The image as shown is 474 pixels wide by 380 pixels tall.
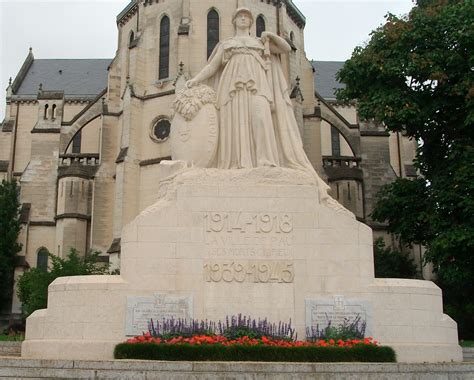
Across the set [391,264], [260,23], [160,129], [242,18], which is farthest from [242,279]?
[260,23]

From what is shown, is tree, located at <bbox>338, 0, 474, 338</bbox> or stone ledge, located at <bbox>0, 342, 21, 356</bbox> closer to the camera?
stone ledge, located at <bbox>0, 342, 21, 356</bbox>

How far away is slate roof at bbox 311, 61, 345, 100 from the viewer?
187 ft

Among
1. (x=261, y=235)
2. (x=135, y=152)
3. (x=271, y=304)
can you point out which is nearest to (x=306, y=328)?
(x=271, y=304)

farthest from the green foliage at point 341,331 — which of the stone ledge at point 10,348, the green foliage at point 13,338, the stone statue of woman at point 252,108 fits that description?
the green foliage at point 13,338

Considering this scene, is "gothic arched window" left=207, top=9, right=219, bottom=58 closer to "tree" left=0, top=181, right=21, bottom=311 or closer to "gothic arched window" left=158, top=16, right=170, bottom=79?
"gothic arched window" left=158, top=16, right=170, bottom=79

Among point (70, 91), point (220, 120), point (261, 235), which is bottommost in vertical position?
point (261, 235)

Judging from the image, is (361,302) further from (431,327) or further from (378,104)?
(378,104)

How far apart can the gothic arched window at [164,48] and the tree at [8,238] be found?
12.3m

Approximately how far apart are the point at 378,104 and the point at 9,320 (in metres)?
25.1

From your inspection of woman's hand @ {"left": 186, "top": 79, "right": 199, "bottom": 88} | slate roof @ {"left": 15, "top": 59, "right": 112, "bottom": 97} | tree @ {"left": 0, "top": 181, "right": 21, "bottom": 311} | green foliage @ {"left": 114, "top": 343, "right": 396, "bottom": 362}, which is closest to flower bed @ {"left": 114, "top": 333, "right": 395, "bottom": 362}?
green foliage @ {"left": 114, "top": 343, "right": 396, "bottom": 362}

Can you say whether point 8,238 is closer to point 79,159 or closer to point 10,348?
point 79,159

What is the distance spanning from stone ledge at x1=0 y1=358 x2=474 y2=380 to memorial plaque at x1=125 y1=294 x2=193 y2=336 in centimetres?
276

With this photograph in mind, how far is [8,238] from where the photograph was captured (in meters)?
39.9

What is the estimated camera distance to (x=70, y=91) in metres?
57.2
